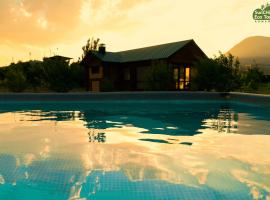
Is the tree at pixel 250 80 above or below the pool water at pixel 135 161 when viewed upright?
above

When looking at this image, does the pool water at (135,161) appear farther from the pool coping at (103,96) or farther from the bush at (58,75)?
the bush at (58,75)

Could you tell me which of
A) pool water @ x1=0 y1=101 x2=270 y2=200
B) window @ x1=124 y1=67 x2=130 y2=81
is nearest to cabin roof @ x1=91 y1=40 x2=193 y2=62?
window @ x1=124 y1=67 x2=130 y2=81

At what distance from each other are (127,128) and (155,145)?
2.78 meters

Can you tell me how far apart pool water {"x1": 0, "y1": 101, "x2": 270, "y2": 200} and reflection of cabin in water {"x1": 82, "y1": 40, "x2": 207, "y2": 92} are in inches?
586

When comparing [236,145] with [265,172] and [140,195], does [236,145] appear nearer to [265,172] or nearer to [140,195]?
[265,172]

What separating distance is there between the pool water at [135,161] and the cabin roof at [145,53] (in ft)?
52.9

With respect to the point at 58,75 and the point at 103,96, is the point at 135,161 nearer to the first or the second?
the point at 103,96

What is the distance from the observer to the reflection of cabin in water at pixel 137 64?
25319 mm

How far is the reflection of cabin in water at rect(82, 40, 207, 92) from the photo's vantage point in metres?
25.3

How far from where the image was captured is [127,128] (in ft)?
31.8

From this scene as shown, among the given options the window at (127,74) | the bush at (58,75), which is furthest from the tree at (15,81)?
the window at (127,74)

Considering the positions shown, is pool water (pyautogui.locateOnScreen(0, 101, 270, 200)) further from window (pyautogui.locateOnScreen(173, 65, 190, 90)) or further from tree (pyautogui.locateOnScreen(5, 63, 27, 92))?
window (pyautogui.locateOnScreen(173, 65, 190, 90))

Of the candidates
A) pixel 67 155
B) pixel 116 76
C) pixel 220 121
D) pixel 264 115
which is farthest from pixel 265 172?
pixel 116 76

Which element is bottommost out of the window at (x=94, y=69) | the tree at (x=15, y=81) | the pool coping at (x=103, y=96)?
the pool coping at (x=103, y=96)
